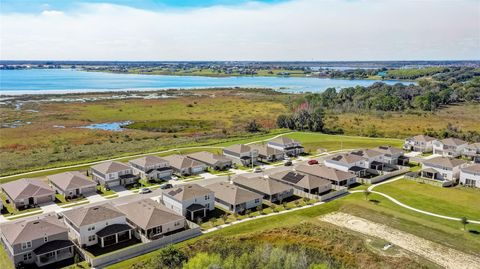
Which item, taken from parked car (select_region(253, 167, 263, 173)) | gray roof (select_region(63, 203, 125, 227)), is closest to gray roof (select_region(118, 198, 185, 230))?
gray roof (select_region(63, 203, 125, 227))

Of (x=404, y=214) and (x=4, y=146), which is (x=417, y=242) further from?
(x=4, y=146)

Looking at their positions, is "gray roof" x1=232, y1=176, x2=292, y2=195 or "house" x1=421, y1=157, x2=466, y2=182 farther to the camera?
"house" x1=421, y1=157, x2=466, y2=182

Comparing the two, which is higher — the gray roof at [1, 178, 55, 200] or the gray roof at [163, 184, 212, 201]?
the gray roof at [163, 184, 212, 201]

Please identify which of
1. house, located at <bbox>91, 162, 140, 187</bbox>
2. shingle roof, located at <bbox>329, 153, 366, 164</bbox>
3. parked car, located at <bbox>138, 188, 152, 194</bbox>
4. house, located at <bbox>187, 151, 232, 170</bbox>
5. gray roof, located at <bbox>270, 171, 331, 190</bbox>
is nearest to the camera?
parked car, located at <bbox>138, 188, 152, 194</bbox>

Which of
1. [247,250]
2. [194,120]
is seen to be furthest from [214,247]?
[194,120]

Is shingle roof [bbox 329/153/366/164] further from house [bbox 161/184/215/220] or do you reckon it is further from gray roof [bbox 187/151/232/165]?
house [bbox 161/184/215/220]

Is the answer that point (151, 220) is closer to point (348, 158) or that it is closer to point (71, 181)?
point (71, 181)

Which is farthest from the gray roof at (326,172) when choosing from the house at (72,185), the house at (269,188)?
the house at (72,185)

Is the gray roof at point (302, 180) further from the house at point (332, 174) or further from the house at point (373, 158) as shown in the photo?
the house at point (373, 158)
